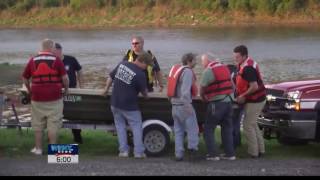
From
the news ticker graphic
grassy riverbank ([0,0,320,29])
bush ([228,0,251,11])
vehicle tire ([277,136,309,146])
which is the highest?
the news ticker graphic

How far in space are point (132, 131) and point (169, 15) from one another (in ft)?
246

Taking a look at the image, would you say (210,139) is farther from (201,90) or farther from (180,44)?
(180,44)

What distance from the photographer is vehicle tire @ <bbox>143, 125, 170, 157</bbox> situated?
382 inches

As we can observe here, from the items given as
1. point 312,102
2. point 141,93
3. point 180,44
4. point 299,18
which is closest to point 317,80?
point 312,102

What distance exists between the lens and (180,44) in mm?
49094

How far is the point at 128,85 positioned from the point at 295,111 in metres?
2.39

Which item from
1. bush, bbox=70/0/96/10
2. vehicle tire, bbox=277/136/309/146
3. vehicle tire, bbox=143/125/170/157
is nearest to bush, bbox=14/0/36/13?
bush, bbox=70/0/96/10

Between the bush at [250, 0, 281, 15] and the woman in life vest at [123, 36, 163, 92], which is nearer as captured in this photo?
the woman in life vest at [123, 36, 163, 92]

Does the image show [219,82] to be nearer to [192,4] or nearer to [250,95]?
[250,95]

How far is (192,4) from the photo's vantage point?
282 ft

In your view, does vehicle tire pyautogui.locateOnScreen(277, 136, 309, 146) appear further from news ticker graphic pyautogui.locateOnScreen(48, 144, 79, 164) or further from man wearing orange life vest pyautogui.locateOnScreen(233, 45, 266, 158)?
news ticker graphic pyautogui.locateOnScreen(48, 144, 79, 164)

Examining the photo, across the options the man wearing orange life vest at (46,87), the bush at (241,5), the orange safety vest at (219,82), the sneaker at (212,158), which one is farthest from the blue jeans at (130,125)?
the bush at (241,5)

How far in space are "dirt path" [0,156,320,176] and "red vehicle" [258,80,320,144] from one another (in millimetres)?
427

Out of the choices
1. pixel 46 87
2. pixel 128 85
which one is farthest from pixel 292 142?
pixel 46 87
